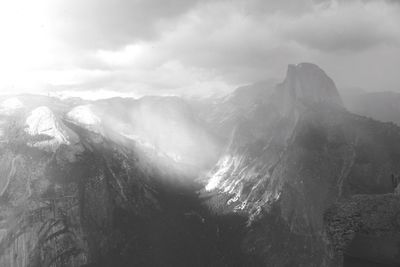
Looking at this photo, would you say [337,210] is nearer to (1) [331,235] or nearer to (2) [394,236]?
(1) [331,235]

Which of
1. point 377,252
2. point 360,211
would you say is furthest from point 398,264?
point 360,211

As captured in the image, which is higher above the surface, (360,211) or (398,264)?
(360,211)

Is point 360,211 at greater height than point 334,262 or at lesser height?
greater

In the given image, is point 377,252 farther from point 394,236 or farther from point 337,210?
point 337,210

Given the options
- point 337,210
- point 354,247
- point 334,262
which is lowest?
point 334,262

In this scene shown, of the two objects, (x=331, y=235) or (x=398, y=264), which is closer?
(x=398, y=264)

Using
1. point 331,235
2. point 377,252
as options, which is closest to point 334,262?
point 331,235
